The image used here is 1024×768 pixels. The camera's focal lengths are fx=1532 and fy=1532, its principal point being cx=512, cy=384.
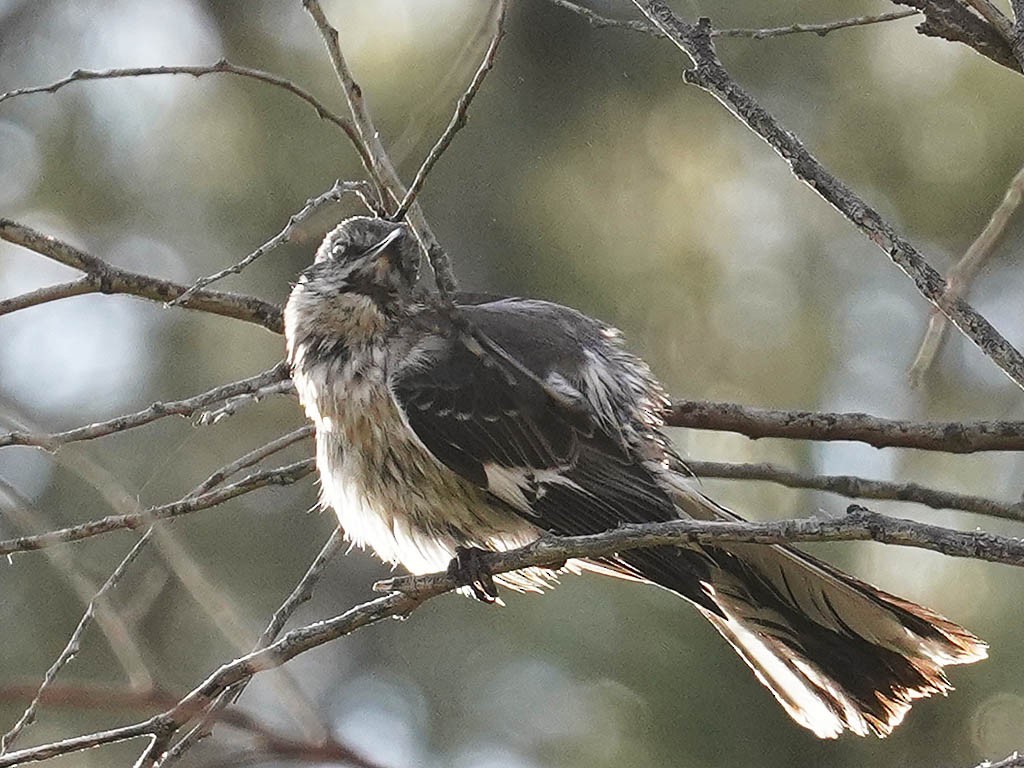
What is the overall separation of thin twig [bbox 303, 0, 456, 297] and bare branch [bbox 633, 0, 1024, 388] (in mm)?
549

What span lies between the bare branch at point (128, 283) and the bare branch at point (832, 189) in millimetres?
1244

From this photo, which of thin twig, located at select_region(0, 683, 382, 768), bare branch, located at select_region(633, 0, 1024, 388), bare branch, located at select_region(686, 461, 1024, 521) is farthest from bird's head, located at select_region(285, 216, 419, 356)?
thin twig, located at select_region(0, 683, 382, 768)

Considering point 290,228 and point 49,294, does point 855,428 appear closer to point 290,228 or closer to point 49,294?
point 290,228

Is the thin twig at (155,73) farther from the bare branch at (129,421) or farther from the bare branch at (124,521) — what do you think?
the bare branch at (124,521)

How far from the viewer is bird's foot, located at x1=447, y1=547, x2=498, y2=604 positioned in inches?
113

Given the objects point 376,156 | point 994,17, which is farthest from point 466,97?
point 994,17

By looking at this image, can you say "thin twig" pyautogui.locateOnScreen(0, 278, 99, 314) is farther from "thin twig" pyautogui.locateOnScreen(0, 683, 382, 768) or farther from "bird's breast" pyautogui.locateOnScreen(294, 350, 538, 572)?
"thin twig" pyautogui.locateOnScreen(0, 683, 382, 768)

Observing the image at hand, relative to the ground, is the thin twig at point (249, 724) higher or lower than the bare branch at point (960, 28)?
lower

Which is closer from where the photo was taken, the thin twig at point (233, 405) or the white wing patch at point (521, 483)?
the thin twig at point (233, 405)

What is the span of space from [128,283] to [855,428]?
1519 mm

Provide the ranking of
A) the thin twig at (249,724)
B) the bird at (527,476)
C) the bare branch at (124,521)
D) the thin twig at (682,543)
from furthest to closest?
the bird at (527,476)
the bare branch at (124,521)
the thin twig at (682,543)
the thin twig at (249,724)

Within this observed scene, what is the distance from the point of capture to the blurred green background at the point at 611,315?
5109 mm

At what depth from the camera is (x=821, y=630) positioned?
3.06 metres

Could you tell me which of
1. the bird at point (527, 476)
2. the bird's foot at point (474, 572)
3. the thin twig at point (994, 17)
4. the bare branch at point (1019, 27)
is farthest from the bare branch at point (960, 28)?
the bird's foot at point (474, 572)
